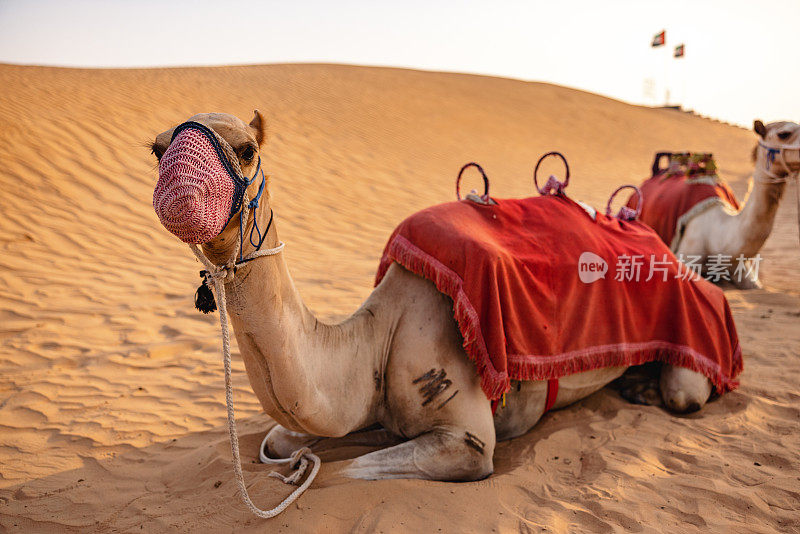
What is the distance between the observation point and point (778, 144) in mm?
5027

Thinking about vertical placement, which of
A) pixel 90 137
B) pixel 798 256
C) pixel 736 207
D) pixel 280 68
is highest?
pixel 280 68

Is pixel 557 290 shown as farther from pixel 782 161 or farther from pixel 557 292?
pixel 782 161

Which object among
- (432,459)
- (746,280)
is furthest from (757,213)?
(432,459)

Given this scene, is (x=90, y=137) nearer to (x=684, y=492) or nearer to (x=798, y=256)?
(x=684, y=492)

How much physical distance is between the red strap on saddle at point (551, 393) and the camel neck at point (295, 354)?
993 millimetres

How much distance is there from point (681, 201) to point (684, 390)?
160 inches

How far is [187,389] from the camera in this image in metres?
3.88

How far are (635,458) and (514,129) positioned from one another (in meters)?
23.2

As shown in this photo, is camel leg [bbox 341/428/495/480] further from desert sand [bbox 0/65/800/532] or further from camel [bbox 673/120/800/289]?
camel [bbox 673/120/800/289]

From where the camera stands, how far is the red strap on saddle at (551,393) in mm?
2990

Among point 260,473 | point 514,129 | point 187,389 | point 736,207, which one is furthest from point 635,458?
point 514,129

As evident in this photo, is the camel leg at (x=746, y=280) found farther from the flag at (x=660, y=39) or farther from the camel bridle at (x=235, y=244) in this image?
the flag at (x=660, y=39)

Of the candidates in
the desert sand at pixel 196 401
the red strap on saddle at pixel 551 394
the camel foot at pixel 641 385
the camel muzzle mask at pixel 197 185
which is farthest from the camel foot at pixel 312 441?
the camel foot at pixel 641 385

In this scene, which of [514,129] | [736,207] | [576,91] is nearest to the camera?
[736,207]
